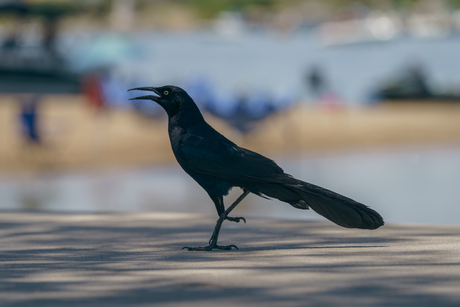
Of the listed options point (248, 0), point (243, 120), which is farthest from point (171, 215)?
point (248, 0)

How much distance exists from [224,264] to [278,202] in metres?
7.03

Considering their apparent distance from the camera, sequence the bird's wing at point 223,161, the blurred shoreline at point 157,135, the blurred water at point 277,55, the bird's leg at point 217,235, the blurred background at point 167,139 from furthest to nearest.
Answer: the blurred water at point 277,55 < the blurred shoreline at point 157,135 < the blurred background at point 167,139 < the bird's leg at point 217,235 < the bird's wing at point 223,161

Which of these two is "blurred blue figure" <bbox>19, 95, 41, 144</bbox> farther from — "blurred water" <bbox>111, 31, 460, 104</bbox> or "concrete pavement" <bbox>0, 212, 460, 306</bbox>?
"blurred water" <bbox>111, 31, 460, 104</bbox>

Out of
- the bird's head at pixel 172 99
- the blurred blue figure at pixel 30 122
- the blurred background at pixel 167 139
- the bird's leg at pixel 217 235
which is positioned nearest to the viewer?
the bird's leg at pixel 217 235

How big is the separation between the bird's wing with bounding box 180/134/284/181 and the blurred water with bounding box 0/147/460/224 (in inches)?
183

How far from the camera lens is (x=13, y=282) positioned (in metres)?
5.22

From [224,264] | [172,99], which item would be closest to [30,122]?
[172,99]

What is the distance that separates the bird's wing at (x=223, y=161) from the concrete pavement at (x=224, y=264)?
24.3 inches

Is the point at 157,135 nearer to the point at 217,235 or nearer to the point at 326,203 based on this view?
the point at 217,235

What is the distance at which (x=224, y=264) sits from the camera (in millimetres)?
5715

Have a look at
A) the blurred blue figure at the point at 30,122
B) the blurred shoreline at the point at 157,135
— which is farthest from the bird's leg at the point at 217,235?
the blurred blue figure at the point at 30,122

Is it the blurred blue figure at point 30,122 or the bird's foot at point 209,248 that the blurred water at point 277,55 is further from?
the bird's foot at point 209,248

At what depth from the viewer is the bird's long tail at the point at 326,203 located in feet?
20.2

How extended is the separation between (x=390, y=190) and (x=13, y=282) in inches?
369
